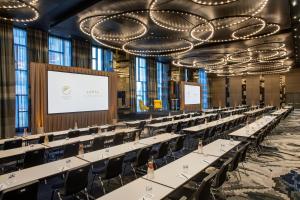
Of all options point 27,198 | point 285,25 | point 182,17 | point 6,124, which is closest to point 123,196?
point 27,198

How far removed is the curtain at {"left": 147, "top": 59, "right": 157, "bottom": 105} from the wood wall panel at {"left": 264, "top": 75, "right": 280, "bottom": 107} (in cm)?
1748

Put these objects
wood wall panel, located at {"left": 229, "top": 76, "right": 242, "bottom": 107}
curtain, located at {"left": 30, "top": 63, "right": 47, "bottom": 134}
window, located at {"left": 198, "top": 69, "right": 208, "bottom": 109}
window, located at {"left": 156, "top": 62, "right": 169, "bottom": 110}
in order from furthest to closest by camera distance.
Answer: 1. wood wall panel, located at {"left": 229, "top": 76, "right": 242, "bottom": 107}
2. window, located at {"left": 198, "top": 69, "right": 208, "bottom": 109}
3. window, located at {"left": 156, "top": 62, "right": 169, "bottom": 110}
4. curtain, located at {"left": 30, "top": 63, "right": 47, "bottom": 134}

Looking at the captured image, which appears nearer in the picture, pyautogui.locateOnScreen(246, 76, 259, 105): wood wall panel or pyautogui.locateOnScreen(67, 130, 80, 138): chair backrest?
pyautogui.locateOnScreen(67, 130, 80, 138): chair backrest

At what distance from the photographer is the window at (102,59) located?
14656 mm

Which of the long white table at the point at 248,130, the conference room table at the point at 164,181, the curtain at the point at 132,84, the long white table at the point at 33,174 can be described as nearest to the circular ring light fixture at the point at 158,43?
the curtain at the point at 132,84

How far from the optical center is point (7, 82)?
978 centimetres

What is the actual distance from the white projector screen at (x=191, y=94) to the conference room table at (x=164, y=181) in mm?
14118

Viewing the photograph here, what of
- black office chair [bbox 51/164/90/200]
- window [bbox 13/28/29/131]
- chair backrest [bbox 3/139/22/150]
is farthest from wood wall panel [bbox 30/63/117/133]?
black office chair [bbox 51/164/90/200]

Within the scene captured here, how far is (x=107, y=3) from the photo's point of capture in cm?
754

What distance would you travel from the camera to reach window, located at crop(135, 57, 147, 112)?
18297 millimetres

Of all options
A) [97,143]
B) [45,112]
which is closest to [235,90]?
[45,112]

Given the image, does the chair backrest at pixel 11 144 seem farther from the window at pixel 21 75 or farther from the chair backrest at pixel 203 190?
the window at pixel 21 75

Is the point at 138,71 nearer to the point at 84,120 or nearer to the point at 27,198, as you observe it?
the point at 84,120

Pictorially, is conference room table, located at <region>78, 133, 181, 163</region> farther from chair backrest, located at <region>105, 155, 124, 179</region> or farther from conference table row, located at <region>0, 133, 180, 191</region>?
chair backrest, located at <region>105, 155, 124, 179</region>
